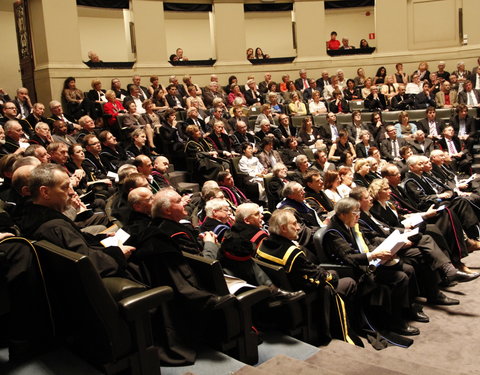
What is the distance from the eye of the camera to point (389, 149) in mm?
8562

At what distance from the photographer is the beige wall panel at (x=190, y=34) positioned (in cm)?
1423

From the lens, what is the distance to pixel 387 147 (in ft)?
28.1

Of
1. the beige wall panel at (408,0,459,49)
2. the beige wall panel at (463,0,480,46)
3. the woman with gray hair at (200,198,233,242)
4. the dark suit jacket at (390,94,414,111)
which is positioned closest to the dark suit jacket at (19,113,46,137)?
the woman with gray hair at (200,198,233,242)

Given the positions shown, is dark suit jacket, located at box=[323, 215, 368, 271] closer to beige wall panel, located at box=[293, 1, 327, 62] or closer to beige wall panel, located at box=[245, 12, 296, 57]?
beige wall panel, located at box=[293, 1, 327, 62]

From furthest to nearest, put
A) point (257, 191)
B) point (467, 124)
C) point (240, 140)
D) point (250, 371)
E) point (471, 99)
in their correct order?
point (471, 99) < point (467, 124) < point (240, 140) < point (257, 191) < point (250, 371)

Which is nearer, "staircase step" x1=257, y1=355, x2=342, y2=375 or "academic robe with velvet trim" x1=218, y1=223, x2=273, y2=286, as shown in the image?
"staircase step" x1=257, y1=355, x2=342, y2=375

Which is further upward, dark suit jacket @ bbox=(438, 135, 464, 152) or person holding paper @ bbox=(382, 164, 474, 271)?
dark suit jacket @ bbox=(438, 135, 464, 152)

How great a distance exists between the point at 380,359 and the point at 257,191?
3.90 m

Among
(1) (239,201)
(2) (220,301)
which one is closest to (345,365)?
(2) (220,301)

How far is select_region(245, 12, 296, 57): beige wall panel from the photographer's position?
48.6 feet

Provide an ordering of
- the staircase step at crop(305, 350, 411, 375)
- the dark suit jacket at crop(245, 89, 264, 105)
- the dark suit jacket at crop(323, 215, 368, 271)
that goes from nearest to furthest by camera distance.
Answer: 1. the staircase step at crop(305, 350, 411, 375)
2. the dark suit jacket at crop(323, 215, 368, 271)
3. the dark suit jacket at crop(245, 89, 264, 105)

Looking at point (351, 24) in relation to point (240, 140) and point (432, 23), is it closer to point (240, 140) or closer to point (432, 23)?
point (432, 23)

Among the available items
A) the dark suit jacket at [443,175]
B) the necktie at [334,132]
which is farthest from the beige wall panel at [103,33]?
the dark suit jacket at [443,175]

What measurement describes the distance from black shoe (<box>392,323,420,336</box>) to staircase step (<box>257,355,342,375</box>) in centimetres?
157
